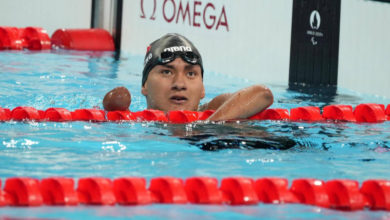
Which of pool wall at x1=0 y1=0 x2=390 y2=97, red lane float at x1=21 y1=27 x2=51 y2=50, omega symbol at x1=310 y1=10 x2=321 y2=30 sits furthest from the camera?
red lane float at x1=21 y1=27 x2=51 y2=50

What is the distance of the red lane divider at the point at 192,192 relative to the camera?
8.95ft

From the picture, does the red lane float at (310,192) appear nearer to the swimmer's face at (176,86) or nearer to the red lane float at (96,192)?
the red lane float at (96,192)

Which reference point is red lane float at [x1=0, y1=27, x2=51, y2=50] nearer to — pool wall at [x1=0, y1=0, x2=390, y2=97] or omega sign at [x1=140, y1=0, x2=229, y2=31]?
omega sign at [x1=140, y1=0, x2=229, y2=31]

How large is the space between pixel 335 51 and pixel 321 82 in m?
0.41

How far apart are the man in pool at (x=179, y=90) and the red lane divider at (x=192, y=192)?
1480mm

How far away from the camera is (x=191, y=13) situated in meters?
8.83

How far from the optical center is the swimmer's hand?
4.53 m

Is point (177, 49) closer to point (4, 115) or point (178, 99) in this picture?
point (178, 99)

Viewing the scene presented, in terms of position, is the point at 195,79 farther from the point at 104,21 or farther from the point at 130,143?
the point at 104,21

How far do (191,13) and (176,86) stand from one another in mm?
4366

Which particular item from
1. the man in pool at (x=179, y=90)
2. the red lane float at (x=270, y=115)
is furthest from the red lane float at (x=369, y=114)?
the man in pool at (x=179, y=90)

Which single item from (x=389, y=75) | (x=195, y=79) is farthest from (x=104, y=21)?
(x=195, y=79)

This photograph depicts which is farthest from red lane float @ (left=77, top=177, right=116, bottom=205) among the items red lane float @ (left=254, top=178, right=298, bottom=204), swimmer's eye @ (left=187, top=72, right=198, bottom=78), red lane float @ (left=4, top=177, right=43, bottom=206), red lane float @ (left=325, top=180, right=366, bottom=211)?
swimmer's eye @ (left=187, top=72, right=198, bottom=78)

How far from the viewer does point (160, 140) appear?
3945mm
